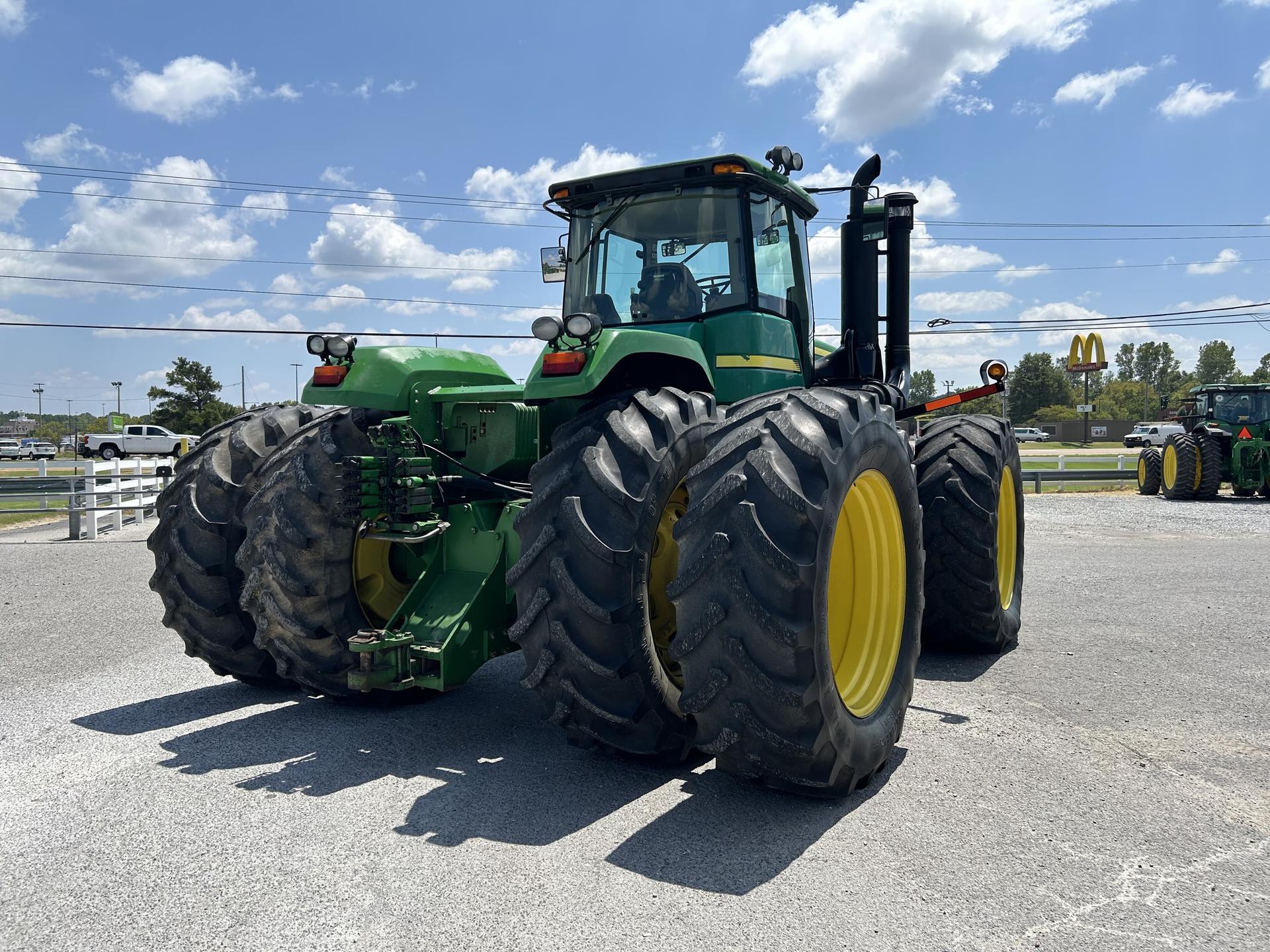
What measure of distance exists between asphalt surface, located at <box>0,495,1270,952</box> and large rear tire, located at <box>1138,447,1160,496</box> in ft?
58.7

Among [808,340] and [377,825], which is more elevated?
[808,340]

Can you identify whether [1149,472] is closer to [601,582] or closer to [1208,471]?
[1208,471]

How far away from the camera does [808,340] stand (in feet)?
19.4

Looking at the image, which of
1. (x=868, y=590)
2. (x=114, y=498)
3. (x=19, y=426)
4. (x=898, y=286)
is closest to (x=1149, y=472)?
(x=898, y=286)

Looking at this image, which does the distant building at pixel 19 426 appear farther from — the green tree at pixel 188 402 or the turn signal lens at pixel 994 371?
the turn signal lens at pixel 994 371

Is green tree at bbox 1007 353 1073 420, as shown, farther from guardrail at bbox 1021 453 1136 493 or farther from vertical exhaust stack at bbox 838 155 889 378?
vertical exhaust stack at bbox 838 155 889 378

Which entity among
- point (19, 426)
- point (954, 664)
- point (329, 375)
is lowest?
point (954, 664)

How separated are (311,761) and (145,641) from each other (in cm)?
359

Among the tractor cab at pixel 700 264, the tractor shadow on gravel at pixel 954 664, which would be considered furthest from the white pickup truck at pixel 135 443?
Answer: the tractor shadow on gravel at pixel 954 664

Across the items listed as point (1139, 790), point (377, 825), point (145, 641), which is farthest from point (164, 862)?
point (145, 641)

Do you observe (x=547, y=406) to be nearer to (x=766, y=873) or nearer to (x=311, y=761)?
(x=311, y=761)

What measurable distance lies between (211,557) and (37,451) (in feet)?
263

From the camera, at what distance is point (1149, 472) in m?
21.8

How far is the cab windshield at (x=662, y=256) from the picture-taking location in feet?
17.2
